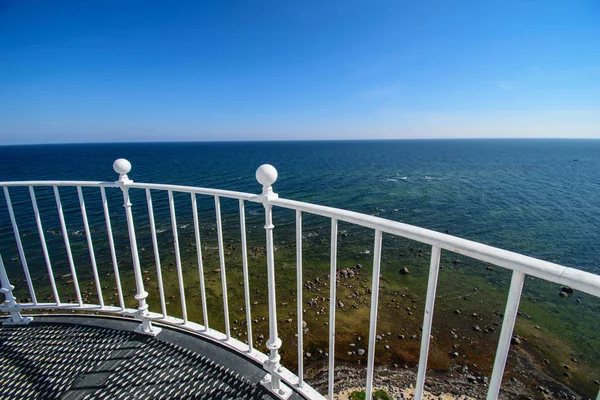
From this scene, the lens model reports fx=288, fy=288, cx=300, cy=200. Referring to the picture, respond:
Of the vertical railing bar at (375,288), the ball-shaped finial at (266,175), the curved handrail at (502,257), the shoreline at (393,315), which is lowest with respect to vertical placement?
the shoreline at (393,315)

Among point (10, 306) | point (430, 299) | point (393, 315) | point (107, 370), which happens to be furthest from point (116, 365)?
point (393, 315)

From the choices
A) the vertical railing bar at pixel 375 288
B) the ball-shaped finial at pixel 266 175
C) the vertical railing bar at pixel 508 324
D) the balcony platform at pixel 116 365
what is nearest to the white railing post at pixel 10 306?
the balcony platform at pixel 116 365

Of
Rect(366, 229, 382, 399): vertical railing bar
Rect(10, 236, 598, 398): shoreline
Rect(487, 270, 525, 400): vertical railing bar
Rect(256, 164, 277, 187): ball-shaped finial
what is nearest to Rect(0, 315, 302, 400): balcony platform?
Rect(366, 229, 382, 399): vertical railing bar

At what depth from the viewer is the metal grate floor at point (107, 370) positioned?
191 cm

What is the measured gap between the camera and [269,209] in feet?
5.77

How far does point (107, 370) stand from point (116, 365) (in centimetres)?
6

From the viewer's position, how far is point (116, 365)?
2127mm

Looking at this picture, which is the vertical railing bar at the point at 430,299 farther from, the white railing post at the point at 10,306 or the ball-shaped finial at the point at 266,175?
the white railing post at the point at 10,306

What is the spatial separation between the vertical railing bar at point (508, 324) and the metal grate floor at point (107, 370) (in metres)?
1.39

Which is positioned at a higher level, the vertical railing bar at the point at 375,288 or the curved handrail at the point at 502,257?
the curved handrail at the point at 502,257

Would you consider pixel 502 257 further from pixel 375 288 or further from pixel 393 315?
pixel 393 315

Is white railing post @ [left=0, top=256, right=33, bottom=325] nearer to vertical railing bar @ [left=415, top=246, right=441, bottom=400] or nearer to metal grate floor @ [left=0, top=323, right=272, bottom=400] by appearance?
metal grate floor @ [left=0, top=323, right=272, bottom=400]

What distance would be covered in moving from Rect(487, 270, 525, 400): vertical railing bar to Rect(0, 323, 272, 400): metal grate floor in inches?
54.9

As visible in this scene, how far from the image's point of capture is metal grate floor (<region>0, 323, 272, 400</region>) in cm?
191
